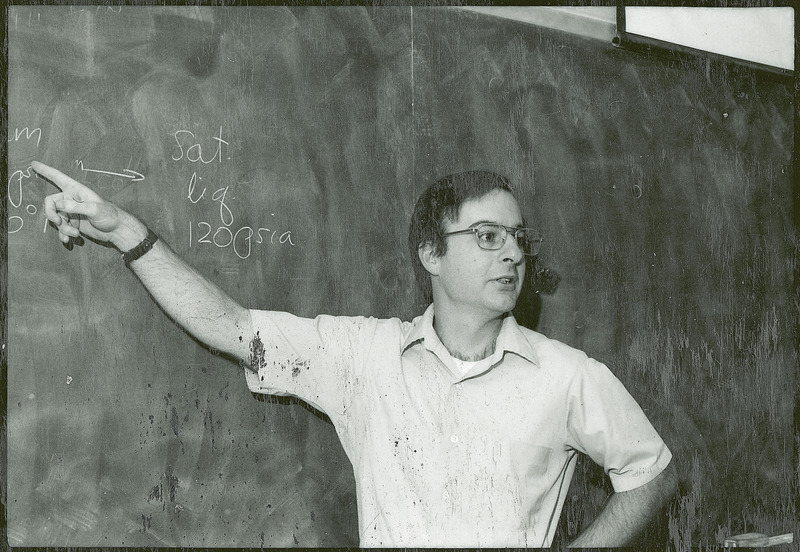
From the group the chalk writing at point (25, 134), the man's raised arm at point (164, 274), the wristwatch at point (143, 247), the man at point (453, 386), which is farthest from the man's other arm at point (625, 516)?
the chalk writing at point (25, 134)

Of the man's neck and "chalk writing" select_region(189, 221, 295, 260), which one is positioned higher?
"chalk writing" select_region(189, 221, 295, 260)

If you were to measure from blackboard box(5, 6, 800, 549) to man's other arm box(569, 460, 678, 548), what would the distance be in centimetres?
5

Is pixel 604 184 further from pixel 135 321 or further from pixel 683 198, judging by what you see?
pixel 135 321

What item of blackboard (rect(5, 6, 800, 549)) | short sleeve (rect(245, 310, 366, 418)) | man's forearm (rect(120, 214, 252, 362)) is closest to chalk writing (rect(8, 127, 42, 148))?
blackboard (rect(5, 6, 800, 549))

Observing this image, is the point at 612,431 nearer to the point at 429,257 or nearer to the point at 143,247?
the point at 429,257

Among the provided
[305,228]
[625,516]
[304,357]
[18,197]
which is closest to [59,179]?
[18,197]

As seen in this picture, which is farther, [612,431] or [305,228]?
[305,228]

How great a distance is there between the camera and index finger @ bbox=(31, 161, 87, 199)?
2.67 metres

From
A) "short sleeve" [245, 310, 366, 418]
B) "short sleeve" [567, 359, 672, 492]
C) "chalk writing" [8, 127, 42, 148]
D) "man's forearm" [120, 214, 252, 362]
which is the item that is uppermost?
"chalk writing" [8, 127, 42, 148]

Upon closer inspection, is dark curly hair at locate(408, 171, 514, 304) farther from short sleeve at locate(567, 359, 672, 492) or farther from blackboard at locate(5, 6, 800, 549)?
short sleeve at locate(567, 359, 672, 492)

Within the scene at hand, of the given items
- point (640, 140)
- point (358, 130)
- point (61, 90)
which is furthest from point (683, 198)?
point (61, 90)

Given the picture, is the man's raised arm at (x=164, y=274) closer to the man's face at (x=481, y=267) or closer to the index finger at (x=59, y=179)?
the index finger at (x=59, y=179)

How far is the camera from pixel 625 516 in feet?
8.72

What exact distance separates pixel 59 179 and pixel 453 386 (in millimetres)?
1467
